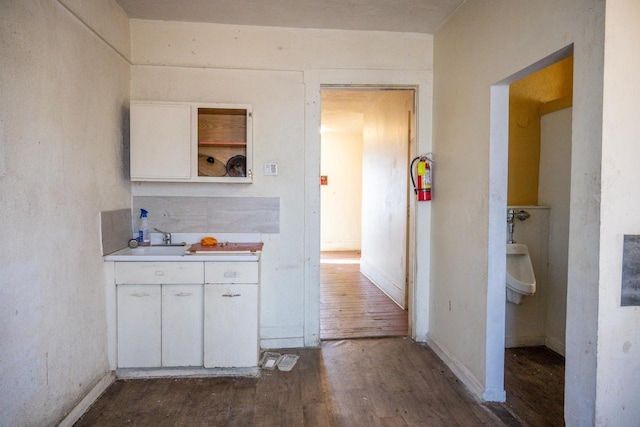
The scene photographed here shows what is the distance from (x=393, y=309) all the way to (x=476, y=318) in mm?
1804

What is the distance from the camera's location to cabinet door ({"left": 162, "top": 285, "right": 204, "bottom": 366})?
2.75 meters

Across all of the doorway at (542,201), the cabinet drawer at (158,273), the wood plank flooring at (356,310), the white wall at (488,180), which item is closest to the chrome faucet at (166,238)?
the cabinet drawer at (158,273)

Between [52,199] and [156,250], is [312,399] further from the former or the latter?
[52,199]

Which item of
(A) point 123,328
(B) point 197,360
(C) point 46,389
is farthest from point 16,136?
(B) point 197,360

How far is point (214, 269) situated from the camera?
2.76 meters

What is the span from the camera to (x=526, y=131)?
3363 mm

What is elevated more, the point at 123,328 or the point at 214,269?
the point at 214,269

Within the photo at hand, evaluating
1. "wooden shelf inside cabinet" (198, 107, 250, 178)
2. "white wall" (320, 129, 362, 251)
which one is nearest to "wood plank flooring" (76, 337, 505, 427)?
"wooden shelf inside cabinet" (198, 107, 250, 178)

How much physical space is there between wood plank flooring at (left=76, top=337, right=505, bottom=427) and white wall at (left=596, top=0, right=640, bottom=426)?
2.54 ft

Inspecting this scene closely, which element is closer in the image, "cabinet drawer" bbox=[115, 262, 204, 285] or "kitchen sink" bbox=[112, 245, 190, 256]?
"cabinet drawer" bbox=[115, 262, 204, 285]

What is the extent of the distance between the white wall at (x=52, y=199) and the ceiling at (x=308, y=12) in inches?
15.6

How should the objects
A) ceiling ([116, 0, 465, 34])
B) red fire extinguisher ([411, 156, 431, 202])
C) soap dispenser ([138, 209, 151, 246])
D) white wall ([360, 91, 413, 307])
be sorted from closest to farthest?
1. ceiling ([116, 0, 465, 34])
2. soap dispenser ([138, 209, 151, 246])
3. red fire extinguisher ([411, 156, 431, 202])
4. white wall ([360, 91, 413, 307])

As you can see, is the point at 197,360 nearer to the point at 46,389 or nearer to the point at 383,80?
the point at 46,389

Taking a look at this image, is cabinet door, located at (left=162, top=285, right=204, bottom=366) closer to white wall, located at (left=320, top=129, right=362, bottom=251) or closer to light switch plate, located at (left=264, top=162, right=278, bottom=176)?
light switch plate, located at (left=264, top=162, right=278, bottom=176)
